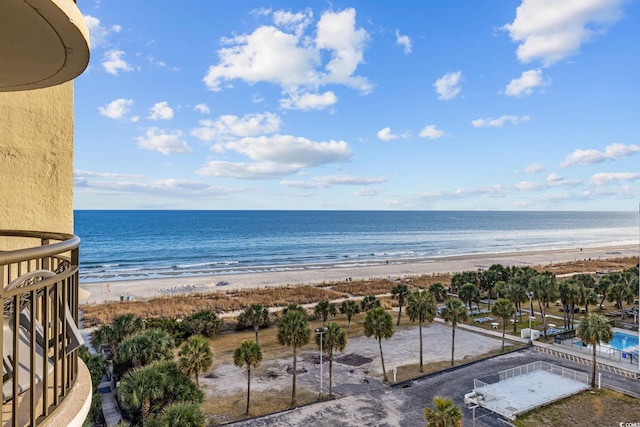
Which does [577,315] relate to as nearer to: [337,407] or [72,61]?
[337,407]

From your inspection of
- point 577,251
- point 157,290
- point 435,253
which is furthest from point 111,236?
point 577,251

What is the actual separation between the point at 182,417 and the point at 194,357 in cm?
573

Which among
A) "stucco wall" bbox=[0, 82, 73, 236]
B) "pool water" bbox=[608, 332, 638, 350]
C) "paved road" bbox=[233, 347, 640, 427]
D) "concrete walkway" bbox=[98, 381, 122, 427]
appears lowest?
"concrete walkway" bbox=[98, 381, 122, 427]

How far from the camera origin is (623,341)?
3316cm

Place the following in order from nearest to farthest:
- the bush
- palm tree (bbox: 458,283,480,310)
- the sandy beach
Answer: the bush → palm tree (bbox: 458,283,480,310) → the sandy beach

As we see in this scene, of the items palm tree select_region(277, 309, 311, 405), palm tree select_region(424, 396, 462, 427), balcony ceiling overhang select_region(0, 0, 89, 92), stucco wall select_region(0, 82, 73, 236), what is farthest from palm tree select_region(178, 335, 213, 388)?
balcony ceiling overhang select_region(0, 0, 89, 92)

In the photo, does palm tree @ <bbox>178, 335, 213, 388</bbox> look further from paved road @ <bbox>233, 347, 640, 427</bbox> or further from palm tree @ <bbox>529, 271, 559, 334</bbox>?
palm tree @ <bbox>529, 271, 559, 334</bbox>

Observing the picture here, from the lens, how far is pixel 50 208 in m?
6.35

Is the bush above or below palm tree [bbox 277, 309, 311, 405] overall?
below

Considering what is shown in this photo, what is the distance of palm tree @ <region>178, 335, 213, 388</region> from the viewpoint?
18766mm

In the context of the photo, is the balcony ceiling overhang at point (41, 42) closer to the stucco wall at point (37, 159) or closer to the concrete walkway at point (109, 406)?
the stucco wall at point (37, 159)

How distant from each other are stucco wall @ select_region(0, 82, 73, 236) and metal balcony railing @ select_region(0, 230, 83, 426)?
287 centimetres

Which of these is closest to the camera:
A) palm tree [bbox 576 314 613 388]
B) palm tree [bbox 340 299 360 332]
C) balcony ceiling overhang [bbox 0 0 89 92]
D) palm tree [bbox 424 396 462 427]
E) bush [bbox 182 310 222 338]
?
balcony ceiling overhang [bbox 0 0 89 92]

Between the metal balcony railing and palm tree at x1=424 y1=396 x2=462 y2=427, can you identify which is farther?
palm tree at x1=424 y1=396 x2=462 y2=427
